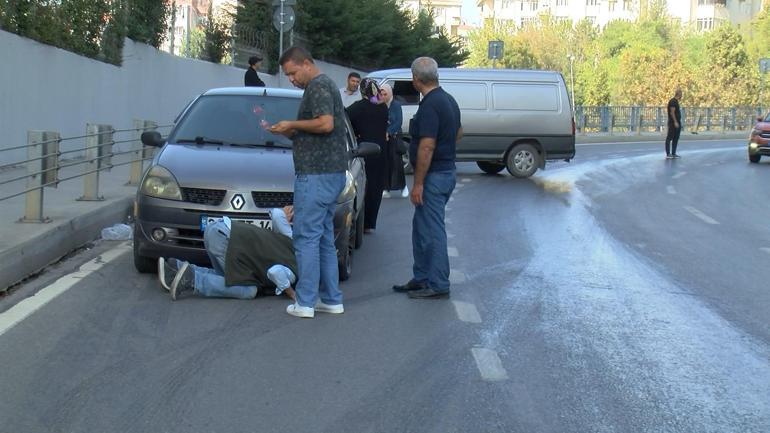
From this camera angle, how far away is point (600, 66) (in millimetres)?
95562

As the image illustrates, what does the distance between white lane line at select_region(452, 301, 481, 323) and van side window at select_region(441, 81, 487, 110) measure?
12.8 m

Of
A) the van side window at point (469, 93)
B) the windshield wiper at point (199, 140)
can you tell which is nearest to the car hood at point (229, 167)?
the windshield wiper at point (199, 140)

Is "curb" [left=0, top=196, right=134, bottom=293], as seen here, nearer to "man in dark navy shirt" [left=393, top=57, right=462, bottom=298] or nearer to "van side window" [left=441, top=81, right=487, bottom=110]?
"man in dark navy shirt" [left=393, top=57, right=462, bottom=298]

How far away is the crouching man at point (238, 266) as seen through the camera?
7.64 metres

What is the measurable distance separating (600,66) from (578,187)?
7917 cm

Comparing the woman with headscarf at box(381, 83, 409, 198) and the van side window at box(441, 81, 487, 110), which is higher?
the van side window at box(441, 81, 487, 110)

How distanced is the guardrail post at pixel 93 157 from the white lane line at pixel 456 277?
4.63 meters

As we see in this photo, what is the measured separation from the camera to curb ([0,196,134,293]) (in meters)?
8.02

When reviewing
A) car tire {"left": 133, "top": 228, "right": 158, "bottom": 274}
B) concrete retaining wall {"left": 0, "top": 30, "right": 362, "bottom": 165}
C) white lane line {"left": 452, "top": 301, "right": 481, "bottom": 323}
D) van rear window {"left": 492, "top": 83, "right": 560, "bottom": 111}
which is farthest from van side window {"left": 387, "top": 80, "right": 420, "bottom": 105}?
white lane line {"left": 452, "top": 301, "right": 481, "bottom": 323}

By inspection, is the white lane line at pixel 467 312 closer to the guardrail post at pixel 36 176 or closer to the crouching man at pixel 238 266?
the crouching man at pixel 238 266

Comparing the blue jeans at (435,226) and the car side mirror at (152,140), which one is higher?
the car side mirror at (152,140)

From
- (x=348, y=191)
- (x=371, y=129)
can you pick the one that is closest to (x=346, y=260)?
(x=348, y=191)

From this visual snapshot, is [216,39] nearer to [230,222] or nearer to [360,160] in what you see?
[360,160]

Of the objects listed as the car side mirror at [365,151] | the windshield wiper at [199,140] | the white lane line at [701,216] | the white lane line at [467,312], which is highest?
the windshield wiper at [199,140]
